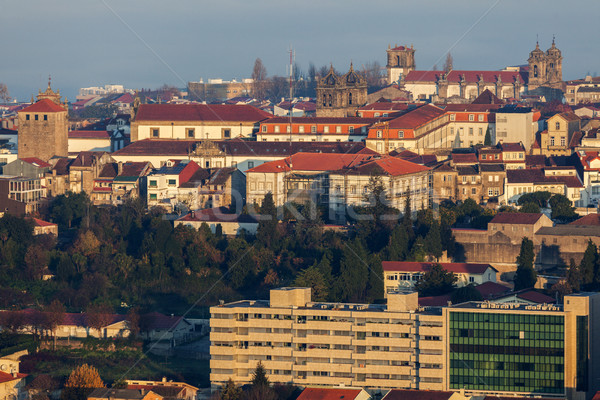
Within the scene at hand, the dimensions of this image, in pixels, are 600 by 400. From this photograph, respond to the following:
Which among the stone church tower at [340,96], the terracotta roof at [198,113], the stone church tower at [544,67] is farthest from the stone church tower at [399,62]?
the terracotta roof at [198,113]

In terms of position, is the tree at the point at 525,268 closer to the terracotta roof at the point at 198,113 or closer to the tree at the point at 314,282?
the tree at the point at 314,282

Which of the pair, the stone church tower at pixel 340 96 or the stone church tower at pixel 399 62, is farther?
the stone church tower at pixel 399 62

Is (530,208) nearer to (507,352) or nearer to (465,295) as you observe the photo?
(465,295)

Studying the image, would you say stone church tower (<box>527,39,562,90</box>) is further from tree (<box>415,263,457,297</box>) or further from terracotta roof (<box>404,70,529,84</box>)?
tree (<box>415,263,457,297</box>)

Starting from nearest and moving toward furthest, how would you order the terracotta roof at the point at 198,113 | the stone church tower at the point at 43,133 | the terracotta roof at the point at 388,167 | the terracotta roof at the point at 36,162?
the terracotta roof at the point at 388,167, the terracotta roof at the point at 36,162, the stone church tower at the point at 43,133, the terracotta roof at the point at 198,113

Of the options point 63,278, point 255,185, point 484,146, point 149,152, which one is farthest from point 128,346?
point 484,146

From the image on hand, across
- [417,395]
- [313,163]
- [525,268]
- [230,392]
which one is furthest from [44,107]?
[417,395]

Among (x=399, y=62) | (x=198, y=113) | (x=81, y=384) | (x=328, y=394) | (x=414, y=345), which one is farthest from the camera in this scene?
(x=399, y=62)
